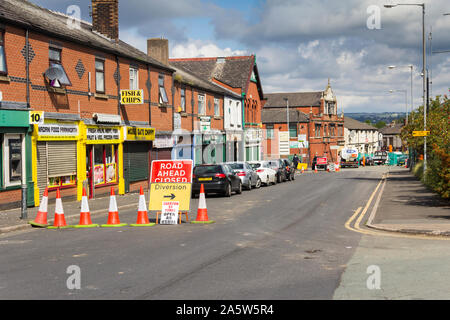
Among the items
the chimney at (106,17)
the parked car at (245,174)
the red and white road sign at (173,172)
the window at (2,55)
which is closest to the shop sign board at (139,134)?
the parked car at (245,174)

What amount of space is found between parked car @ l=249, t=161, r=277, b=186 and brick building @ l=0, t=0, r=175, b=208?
23.3 ft

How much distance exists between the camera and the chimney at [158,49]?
34031 mm

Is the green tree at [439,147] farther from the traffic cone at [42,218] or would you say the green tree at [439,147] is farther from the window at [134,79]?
the window at [134,79]

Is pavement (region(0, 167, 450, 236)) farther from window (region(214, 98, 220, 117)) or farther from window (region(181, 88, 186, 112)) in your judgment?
window (region(214, 98, 220, 117))

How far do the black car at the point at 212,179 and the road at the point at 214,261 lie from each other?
339 inches

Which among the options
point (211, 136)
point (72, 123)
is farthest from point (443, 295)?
point (211, 136)

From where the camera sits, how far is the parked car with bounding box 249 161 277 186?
34081 millimetres

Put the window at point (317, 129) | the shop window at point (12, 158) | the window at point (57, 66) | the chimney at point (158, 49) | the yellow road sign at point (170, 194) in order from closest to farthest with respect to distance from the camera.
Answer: the yellow road sign at point (170, 194), the shop window at point (12, 158), the window at point (57, 66), the chimney at point (158, 49), the window at point (317, 129)

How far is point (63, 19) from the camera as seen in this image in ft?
84.2

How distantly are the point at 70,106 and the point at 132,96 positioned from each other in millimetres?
3986


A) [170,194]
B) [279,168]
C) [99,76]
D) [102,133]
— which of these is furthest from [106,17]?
[170,194]

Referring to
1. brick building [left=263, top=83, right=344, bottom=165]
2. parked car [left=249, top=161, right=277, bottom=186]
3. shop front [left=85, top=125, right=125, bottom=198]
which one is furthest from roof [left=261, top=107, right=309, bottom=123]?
shop front [left=85, top=125, right=125, bottom=198]

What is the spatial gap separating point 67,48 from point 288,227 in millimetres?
12664

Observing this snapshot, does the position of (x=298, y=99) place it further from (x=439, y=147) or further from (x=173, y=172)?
(x=173, y=172)
